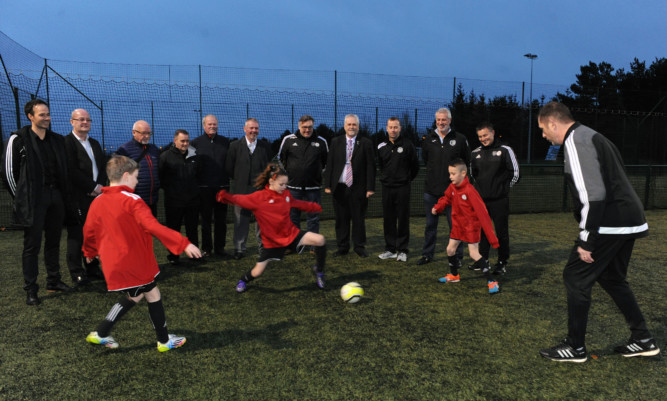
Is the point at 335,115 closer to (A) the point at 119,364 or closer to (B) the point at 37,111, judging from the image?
(B) the point at 37,111

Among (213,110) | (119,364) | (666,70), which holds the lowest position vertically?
(119,364)

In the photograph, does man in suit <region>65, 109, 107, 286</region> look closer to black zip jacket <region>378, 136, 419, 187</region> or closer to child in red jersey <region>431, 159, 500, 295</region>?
black zip jacket <region>378, 136, 419, 187</region>

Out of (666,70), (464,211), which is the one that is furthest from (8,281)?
(666,70)

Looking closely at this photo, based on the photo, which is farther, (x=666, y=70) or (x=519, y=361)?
(x=666, y=70)

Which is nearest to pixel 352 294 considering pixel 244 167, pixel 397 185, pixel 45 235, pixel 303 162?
pixel 397 185

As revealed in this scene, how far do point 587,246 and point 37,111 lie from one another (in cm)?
517

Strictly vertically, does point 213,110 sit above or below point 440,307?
above

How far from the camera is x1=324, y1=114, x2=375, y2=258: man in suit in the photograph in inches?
263

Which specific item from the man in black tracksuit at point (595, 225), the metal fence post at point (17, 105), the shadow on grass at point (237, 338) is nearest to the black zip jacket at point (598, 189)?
the man in black tracksuit at point (595, 225)

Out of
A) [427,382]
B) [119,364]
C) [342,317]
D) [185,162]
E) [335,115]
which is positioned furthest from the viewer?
[335,115]

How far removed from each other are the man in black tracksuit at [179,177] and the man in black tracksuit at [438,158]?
3334 mm

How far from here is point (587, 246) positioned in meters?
3.01

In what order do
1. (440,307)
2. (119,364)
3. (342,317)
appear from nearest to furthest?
(119,364) < (342,317) < (440,307)

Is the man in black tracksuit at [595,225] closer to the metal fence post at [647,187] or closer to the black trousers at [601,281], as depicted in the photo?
the black trousers at [601,281]
